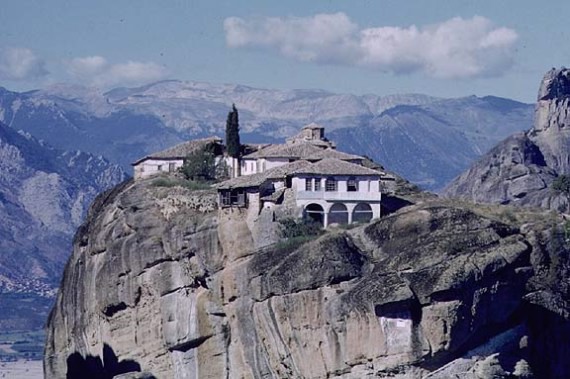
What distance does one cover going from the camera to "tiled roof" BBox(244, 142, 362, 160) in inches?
3580

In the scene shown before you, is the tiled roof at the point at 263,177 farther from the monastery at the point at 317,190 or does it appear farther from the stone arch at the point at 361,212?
the stone arch at the point at 361,212

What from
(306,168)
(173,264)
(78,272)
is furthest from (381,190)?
(78,272)

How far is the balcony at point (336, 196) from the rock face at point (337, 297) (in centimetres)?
201

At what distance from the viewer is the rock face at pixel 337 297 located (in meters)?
74.8

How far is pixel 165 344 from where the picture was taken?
3423 inches

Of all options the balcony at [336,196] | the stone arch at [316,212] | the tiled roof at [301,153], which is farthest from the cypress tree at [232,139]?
the stone arch at [316,212]

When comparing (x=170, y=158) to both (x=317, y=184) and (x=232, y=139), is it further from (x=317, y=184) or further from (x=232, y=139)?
(x=317, y=184)

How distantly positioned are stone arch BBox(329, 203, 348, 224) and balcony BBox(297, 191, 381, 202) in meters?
0.37

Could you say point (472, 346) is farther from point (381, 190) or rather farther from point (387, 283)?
point (381, 190)

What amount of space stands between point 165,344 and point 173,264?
386 cm

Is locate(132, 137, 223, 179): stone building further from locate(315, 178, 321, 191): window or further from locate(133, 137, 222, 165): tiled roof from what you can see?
locate(315, 178, 321, 191): window

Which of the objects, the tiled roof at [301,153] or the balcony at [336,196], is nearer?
the balcony at [336,196]

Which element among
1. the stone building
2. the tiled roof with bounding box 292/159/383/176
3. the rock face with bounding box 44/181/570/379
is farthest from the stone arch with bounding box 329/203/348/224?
the stone building

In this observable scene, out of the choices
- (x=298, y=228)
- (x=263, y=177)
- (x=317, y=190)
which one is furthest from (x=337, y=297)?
(x=263, y=177)
